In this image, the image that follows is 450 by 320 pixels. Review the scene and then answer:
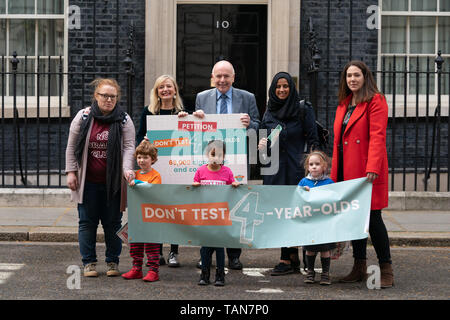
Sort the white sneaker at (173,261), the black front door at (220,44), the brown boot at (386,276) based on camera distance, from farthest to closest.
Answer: the black front door at (220,44), the white sneaker at (173,261), the brown boot at (386,276)

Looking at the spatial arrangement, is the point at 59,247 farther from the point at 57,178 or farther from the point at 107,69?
the point at 107,69

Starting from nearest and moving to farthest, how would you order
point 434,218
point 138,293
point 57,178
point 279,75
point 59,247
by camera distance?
point 138,293 < point 279,75 < point 59,247 < point 434,218 < point 57,178

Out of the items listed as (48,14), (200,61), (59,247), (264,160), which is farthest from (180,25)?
(264,160)

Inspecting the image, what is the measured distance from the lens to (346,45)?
11.8 meters

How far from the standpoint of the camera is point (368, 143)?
20.7 feet

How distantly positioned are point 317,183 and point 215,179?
0.88 metres

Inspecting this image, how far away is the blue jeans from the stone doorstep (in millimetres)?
3997

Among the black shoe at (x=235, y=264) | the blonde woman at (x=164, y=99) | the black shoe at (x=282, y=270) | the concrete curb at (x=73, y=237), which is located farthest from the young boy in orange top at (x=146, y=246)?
the concrete curb at (x=73, y=237)

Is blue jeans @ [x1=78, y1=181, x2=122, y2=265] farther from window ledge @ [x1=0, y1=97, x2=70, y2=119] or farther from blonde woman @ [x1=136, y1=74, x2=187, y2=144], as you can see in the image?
window ledge @ [x1=0, y1=97, x2=70, y2=119]

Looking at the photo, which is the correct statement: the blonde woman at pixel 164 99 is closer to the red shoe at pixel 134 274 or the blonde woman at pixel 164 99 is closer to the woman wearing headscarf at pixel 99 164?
the woman wearing headscarf at pixel 99 164

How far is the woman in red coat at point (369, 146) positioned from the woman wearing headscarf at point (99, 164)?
192 centimetres

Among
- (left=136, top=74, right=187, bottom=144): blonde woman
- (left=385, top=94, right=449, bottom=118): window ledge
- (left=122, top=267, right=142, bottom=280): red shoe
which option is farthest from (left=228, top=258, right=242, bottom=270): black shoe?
(left=385, top=94, right=449, bottom=118): window ledge

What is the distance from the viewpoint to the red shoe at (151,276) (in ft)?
21.1

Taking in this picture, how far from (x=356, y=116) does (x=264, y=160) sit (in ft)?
3.27
